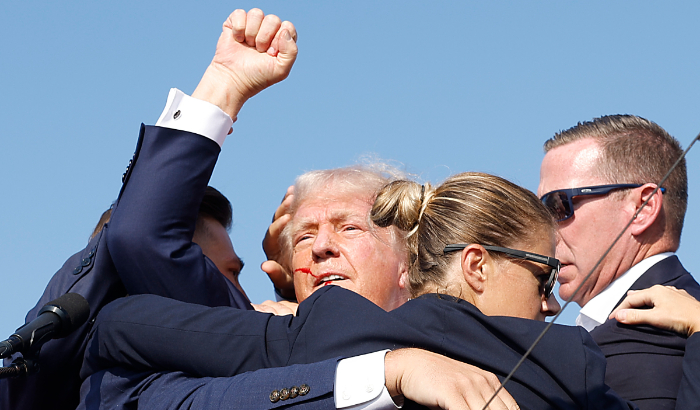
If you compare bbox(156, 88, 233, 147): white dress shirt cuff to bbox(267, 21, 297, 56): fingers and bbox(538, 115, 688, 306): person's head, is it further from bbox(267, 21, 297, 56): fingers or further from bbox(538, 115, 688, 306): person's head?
bbox(538, 115, 688, 306): person's head

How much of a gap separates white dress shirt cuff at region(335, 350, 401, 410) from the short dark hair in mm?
1961

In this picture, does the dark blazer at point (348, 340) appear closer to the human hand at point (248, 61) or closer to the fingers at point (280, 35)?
the human hand at point (248, 61)

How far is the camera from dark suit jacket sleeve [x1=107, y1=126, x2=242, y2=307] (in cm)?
267

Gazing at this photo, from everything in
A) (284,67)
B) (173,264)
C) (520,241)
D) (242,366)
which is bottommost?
(242,366)

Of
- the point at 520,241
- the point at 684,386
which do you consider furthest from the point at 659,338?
the point at 520,241

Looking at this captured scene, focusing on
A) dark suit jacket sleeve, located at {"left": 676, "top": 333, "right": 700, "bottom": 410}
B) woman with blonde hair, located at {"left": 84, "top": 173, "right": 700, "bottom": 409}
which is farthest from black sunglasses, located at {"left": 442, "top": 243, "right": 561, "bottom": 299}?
dark suit jacket sleeve, located at {"left": 676, "top": 333, "right": 700, "bottom": 410}

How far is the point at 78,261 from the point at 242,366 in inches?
37.6

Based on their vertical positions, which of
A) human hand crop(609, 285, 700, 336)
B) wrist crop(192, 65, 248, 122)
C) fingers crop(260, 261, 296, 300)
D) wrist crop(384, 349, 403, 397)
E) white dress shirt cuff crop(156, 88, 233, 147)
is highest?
wrist crop(192, 65, 248, 122)

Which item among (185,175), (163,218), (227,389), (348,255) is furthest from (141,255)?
(348,255)

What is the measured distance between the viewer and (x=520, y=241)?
2781 mm

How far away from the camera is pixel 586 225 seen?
4434 millimetres

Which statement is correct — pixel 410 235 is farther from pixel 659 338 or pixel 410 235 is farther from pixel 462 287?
pixel 659 338

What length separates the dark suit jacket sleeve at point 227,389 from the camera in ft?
7.24

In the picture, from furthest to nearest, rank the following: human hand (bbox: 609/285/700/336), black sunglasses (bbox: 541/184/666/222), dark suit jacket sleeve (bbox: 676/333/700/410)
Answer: black sunglasses (bbox: 541/184/666/222) → human hand (bbox: 609/285/700/336) → dark suit jacket sleeve (bbox: 676/333/700/410)
